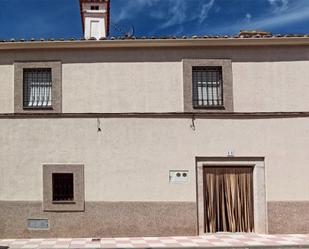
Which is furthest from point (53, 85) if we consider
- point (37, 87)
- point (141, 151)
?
point (141, 151)

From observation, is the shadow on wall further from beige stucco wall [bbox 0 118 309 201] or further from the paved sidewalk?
the paved sidewalk

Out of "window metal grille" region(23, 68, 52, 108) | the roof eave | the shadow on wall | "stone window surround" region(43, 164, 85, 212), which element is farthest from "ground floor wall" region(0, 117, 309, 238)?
the roof eave

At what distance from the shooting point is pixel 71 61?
15328mm

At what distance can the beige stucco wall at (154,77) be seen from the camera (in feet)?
49.8

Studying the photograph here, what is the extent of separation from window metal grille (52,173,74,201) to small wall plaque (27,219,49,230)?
2.47ft

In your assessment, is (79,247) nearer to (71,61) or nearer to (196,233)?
(196,233)

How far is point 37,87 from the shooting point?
15469 mm

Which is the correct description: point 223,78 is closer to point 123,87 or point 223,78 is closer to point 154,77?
point 154,77

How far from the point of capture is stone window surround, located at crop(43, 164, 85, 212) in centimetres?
1478

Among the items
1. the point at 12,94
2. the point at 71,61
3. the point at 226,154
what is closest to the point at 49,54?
the point at 71,61

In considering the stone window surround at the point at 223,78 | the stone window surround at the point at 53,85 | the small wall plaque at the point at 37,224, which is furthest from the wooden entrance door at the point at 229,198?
the stone window surround at the point at 53,85

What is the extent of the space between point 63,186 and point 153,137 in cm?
315

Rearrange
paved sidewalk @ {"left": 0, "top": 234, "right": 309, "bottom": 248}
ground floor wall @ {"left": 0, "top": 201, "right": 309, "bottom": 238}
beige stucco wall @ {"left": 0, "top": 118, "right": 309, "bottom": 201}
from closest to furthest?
paved sidewalk @ {"left": 0, "top": 234, "right": 309, "bottom": 248} → ground floor wall @ {"left": 0, "top": 201, "right": 309, "bottom": 238} → beige stucco wall @ {"left": 0, "top": 118, "right": 309, "bottom": 201}

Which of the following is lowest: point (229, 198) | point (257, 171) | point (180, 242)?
point (180, 242)
